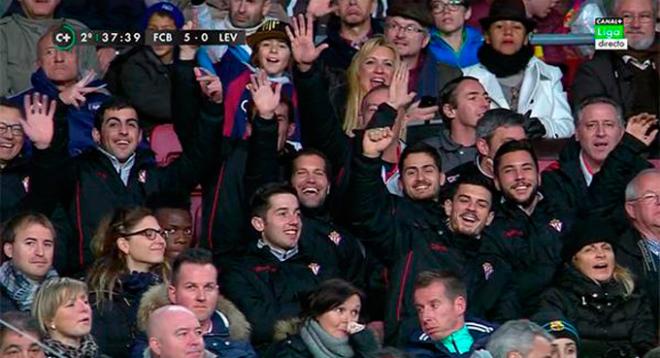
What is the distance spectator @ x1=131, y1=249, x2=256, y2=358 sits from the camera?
12.8 metres

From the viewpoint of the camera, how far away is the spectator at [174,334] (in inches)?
477

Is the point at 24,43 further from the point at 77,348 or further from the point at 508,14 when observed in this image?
the point at 77,348

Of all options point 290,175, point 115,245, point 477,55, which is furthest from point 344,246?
point 477,55

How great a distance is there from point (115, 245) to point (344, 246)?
1558mm

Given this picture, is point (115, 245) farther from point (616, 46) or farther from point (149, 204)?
point (616, 46)

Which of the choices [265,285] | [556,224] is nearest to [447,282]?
[265,285]

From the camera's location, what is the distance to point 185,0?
16.7m

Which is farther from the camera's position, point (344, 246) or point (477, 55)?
point (477, 55)

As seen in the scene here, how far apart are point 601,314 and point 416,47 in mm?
2897

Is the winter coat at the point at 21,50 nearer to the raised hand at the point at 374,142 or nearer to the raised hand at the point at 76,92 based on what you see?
the raised hand at the point at 76,92

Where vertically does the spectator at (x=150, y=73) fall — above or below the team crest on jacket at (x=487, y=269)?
above

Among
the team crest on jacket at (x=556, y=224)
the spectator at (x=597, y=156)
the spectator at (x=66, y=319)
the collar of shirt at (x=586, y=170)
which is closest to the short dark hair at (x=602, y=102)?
the spectator at (x=597, y=156)

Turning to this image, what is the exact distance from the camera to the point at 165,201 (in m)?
14.2

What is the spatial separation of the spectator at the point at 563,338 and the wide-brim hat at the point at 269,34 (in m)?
2.82
